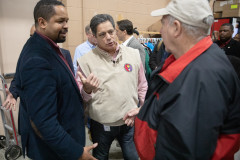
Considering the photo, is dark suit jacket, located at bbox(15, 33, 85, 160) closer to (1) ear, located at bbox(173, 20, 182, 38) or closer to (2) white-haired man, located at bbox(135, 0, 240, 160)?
(2) white-haired man, located at bbox(135, 0, 240, 160)

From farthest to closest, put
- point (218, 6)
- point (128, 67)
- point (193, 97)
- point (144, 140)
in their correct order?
point (218, 6) → point (128, 67) → point (144, 140) → point (193, 97)

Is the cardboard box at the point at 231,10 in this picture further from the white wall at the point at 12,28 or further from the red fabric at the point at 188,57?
the red fabric at the point at 188,57

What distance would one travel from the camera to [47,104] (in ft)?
2.96

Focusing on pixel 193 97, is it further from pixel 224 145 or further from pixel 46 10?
pixel 46 10

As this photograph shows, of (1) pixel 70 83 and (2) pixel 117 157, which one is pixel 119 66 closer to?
(1) pixel 70 83

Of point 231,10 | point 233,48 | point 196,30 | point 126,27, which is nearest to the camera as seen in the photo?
point 196,30

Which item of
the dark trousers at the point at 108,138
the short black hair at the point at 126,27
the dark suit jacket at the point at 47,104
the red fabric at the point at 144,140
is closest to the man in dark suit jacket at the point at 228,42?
the short black hair at the point at 126,27

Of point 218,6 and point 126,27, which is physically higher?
point 218,6

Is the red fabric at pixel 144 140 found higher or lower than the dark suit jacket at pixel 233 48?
lower

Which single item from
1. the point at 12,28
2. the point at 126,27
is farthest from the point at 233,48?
the point at 12,28

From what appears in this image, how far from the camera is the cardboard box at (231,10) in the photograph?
4.48m

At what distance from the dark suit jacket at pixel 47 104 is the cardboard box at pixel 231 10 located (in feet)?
16.0

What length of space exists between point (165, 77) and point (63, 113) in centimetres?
58

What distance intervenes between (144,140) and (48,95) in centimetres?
53
